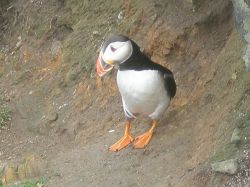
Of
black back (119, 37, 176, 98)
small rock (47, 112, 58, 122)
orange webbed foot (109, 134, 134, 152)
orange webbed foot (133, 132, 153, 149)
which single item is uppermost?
black back (119, 37, 176, 98)

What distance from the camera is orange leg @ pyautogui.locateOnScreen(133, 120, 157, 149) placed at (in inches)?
256

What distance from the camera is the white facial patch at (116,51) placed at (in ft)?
19.7

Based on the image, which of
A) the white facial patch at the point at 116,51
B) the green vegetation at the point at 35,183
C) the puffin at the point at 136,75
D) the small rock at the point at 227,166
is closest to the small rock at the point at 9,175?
the green vegetation at the point at 35,183

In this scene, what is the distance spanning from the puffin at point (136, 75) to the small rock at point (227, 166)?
1224mm

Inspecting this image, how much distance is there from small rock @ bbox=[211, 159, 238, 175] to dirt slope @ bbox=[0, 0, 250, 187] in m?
0.06

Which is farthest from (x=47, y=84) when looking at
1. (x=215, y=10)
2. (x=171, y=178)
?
(x=171, y=178)

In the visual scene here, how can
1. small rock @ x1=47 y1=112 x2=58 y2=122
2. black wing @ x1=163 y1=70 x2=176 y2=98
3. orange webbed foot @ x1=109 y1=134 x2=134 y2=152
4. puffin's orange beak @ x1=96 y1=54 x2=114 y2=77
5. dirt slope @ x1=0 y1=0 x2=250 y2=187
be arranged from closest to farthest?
dirt slope @ x1=0 y1=0 x2=250 y2=187, puffin's orange beak @ x1=96 y1=54 x2=114 y2=77, black wing @ x1=163 y1=70 x2=176 y2=98, orange webbed foot @ x1=109 y1=134 x2=134 y2=152, small rock @ x1=47 y1=112 x2=58 y2=122

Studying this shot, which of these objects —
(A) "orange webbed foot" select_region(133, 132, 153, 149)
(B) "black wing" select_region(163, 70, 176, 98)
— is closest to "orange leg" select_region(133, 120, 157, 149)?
(A) "orange webbed foot" select_region(133, 132, 153, 149)

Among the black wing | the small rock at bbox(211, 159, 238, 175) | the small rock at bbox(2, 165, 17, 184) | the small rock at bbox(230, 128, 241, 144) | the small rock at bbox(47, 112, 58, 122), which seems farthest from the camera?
the small rock at bbox(47, 112, 58, 122)

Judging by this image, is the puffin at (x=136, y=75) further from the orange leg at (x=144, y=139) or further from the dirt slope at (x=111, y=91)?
the dirt slope at (x=111, y=91)

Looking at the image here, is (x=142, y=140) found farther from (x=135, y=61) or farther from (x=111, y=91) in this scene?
(x=111, y=91)

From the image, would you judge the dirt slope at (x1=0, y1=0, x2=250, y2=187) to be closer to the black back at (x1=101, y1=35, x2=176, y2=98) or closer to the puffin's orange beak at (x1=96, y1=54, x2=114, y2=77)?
the black back at (x1=101, y1=35, x2=176, y2=98)

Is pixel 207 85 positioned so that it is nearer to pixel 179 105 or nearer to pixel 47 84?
pixel 179 105

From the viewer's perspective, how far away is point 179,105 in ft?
22.6
